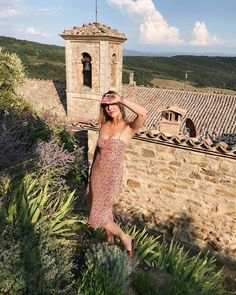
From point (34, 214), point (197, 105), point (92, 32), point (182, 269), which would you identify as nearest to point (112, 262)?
point (34, 214)

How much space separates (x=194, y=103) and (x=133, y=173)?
495 inches

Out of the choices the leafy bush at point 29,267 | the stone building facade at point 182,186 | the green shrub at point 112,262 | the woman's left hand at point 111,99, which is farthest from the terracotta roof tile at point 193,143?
the leafy bush at point 29,267

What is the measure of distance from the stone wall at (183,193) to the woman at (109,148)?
3778 mm

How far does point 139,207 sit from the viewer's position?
7.62m

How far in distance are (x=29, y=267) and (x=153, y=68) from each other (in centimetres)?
6217

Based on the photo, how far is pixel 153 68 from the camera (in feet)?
203

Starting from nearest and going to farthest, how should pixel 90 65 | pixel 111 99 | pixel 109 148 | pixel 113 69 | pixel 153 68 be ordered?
pixel 111 99 → pixel 109 148 → pixel 90 65 → pixel 113 69 → pixel 153 68

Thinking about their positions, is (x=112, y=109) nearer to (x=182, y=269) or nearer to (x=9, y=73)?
(x=182, y=269)

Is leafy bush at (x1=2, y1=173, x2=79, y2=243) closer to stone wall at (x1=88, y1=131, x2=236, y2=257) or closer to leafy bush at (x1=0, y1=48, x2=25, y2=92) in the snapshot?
stone wall at (x1=88, y1=131, x2=236, y2=257)

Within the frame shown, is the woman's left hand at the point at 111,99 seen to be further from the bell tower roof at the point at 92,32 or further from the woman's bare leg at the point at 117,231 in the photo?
the bell tower roof at the point at 92,32

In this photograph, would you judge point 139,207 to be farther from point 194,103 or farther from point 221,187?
point 194,103

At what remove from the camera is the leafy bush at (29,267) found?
2678 mm

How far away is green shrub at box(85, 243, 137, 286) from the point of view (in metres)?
3.22

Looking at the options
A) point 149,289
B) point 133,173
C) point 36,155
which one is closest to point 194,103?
point 133,173
